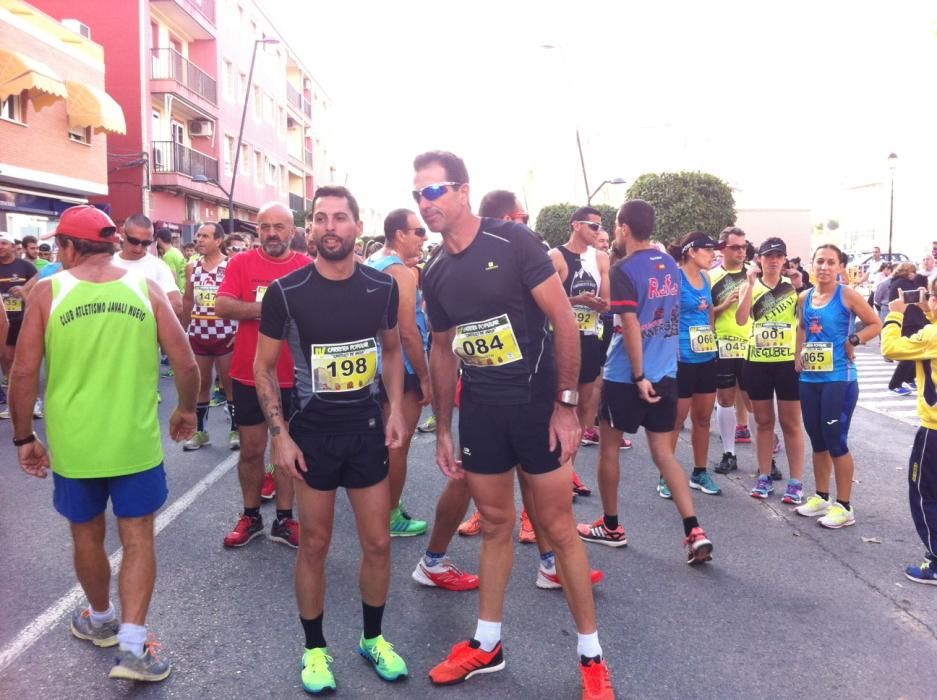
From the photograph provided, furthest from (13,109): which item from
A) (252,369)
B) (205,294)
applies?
(252,369)

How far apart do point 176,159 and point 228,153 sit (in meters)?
6.50

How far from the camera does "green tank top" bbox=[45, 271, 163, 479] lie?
9.99ft

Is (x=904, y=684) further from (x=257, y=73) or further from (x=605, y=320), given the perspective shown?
(x=257, y=73)

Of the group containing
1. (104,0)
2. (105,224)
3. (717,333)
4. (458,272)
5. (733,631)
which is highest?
(104,0)

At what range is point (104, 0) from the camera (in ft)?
86.5

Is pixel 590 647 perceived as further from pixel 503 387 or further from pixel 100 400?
pixel 100 400

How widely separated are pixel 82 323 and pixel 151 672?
4.85ft

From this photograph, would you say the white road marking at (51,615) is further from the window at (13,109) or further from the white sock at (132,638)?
the window at (13,109)

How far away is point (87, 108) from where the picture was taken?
2073cm

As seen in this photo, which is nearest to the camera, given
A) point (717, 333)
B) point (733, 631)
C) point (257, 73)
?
point (733, 631)

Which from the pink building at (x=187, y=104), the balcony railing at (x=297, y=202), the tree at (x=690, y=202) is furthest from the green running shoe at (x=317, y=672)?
the balcony railing at (x=297, y=202)

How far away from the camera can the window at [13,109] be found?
60.8 ft

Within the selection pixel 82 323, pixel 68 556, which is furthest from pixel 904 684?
pixel 68 556

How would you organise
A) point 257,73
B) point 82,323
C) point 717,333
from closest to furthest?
point 82,323, point 717,333, point 257,73
